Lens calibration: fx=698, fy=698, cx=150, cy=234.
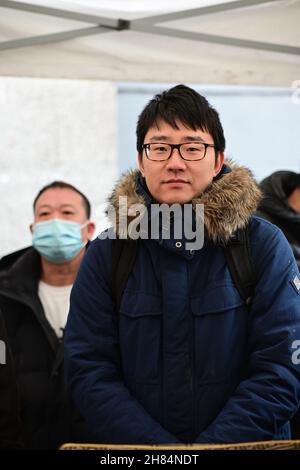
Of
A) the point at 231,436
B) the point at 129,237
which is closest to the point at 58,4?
the point at 129,237

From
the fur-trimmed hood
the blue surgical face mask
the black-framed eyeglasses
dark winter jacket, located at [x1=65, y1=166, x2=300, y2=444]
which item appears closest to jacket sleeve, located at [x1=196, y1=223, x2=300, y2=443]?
dark winter jacket, located at [x1=65, y1=166, x2=300, y2=444]

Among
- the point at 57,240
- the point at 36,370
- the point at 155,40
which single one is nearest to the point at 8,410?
the point at 36,370

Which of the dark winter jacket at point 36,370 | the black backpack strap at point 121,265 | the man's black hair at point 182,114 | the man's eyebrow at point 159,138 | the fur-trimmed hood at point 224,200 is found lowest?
the dark winter jacket at point 36,370

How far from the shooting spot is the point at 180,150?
81.1 inches

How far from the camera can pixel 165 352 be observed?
2.04 meters

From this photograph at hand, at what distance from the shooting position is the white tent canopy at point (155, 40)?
319 centimetres

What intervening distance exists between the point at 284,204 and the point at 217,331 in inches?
61.6

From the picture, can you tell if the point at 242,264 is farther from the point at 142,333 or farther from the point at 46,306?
the point at 46,306

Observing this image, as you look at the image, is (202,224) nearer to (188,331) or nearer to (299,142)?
(188,331)

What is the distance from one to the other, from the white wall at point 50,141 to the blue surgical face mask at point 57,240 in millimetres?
2415

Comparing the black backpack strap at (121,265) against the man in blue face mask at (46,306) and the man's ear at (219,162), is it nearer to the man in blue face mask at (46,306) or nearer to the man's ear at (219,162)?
the man's ear at (219,162)

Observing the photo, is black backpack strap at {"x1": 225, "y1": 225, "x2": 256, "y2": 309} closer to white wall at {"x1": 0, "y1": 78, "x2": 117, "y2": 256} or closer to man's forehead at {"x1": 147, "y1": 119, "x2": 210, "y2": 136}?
man's forehead at {"x1": 147, "y1": 119, "x2": 210, "y2": 136}

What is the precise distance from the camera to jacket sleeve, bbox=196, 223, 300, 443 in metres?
1.96

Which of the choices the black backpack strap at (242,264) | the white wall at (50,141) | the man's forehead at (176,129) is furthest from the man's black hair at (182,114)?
the white wall at (50,141)
